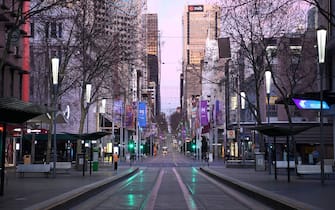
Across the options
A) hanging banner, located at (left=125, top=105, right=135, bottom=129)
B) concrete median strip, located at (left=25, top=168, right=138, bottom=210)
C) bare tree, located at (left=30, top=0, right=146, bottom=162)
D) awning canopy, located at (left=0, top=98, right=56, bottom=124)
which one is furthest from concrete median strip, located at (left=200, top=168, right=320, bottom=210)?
hanging banner, located at (left=125, top=105, right=135, bottom=129)

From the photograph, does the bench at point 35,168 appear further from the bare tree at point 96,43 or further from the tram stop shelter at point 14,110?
the tram stop shelter at point 14,110

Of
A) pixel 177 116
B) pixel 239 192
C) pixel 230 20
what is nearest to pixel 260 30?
pixel 230 20

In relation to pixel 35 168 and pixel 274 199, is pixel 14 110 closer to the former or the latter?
pixel 274 199

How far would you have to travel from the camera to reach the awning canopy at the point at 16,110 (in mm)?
17453

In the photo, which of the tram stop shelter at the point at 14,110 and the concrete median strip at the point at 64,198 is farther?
the tram stop shelter at the point at 14,110

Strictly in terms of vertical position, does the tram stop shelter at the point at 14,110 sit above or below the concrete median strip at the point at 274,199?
above

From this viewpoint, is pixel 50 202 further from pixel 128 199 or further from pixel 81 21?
pixel 81 21

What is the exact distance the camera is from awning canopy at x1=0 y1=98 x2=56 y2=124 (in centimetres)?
1745

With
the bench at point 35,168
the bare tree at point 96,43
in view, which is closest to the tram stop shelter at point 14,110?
the bench at point 35,168

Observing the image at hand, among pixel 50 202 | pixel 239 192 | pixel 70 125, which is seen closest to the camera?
pixel 50 202

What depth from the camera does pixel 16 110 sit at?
1769 centimetres

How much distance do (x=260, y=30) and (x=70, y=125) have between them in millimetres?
46686

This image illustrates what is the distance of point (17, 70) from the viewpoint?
147 feet

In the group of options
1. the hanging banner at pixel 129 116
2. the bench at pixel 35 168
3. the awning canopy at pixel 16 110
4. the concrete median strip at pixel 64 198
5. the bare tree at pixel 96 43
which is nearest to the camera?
the concrete median strip at pixel 64 198
